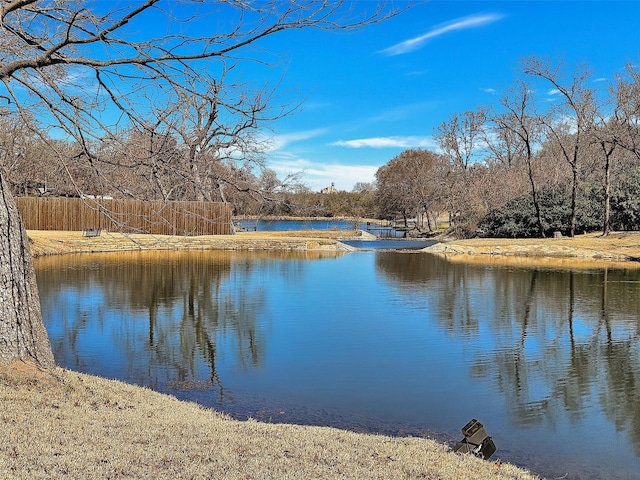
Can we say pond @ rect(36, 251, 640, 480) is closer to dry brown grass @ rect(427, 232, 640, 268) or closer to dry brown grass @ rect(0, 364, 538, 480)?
dry brown grass @ rect(0, 364, 538, 480)

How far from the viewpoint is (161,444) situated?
444cm

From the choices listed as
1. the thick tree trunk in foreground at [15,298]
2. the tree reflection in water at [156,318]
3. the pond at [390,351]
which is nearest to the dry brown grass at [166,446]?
the thick tree trunk in foreground at [15,298]

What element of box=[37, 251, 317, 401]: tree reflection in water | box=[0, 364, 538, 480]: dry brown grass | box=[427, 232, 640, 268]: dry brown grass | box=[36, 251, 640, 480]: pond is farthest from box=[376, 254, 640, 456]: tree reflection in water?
box=[427, 232, 640, 268]: dry brown grass

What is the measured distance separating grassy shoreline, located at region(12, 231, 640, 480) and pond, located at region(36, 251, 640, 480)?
3.31 feet

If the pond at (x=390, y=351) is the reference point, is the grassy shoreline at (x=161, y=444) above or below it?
above

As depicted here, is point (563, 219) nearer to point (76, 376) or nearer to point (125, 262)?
point (125, 262)

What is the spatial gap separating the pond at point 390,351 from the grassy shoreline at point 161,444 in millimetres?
1010

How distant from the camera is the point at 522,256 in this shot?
27812 millimetres

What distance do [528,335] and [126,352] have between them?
277 inches

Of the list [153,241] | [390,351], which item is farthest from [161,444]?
[153,241]

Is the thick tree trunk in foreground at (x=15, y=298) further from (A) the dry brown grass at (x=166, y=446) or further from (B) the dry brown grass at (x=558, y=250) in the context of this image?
(B) the dry brown grass at (x=558, y=250)

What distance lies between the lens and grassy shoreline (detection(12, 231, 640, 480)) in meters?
3.95

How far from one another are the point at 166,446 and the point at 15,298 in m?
2.30

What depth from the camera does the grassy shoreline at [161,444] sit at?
13.0ft
